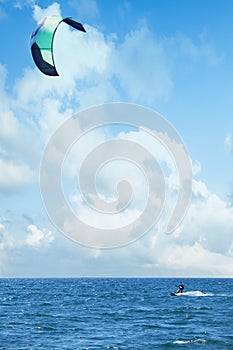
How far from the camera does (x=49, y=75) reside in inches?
1129

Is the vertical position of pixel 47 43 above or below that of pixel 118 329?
above

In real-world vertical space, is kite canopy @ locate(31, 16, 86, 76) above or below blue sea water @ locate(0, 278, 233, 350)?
above

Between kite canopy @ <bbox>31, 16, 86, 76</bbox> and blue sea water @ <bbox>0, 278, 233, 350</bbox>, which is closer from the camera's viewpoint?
kite canopy @ <bbox>31, 16, 86, 76</bbox>

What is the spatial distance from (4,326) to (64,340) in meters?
11.6

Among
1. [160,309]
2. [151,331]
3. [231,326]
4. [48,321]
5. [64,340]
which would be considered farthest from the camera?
[160,309]

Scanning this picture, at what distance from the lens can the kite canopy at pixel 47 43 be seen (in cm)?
2916

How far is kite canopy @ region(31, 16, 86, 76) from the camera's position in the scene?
29.2m

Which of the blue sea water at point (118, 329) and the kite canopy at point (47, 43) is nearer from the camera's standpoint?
the kite canopy at point (47, 43)

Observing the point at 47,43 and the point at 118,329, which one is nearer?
the point at 47,43

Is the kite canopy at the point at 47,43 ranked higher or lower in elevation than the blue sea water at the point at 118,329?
higher

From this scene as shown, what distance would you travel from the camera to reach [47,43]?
2945 cm

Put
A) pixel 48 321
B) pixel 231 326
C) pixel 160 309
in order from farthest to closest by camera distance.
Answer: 1. pixel 160 309
2. pixel 48 321
3. pixel 231 326

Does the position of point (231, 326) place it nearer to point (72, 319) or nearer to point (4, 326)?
point (72, 319)

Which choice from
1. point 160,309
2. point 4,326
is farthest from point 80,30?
point 160,309
